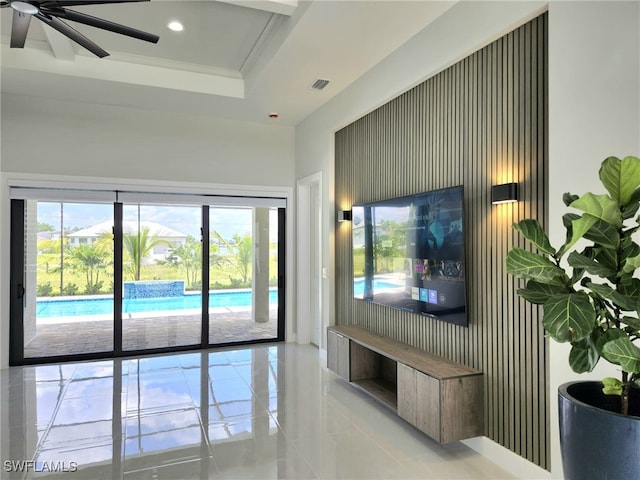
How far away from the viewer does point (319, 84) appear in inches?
188

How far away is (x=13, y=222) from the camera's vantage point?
17.1ft

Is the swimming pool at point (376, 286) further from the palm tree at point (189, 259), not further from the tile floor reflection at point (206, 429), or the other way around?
the palm tree at point (189, 259)

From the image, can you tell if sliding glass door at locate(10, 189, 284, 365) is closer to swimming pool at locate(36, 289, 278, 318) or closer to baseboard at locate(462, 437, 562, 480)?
swimming pool at locate(36, 289, 278, 318)

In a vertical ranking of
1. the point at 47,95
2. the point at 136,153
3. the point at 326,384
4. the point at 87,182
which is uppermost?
the point at 47,95

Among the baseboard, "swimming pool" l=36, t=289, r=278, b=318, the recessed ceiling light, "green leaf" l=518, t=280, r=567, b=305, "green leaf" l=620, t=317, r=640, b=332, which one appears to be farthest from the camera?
"swimming pool" l=36, t=289, r=278, b=318

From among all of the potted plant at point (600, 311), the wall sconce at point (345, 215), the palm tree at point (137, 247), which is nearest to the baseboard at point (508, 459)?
the potted plant at point (600, 311)

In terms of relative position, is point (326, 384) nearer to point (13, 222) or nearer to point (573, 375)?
point (573, 375)

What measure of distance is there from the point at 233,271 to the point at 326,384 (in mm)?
2500

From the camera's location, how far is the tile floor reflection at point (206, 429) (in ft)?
9.30

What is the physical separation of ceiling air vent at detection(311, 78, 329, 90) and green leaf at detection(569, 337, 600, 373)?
12.8 feet

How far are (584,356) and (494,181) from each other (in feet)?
5.43

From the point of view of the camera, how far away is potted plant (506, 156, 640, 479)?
1.38 metres

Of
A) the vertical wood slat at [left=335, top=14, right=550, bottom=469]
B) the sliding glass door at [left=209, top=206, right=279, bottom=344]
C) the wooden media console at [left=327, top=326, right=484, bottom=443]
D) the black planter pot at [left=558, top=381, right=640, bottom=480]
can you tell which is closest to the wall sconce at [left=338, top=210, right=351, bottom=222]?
the vertical wood slat at [left=335, top=14, right=550, bottom=469]

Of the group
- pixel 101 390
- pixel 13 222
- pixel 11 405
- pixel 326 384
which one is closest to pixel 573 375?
pixel 326 384
